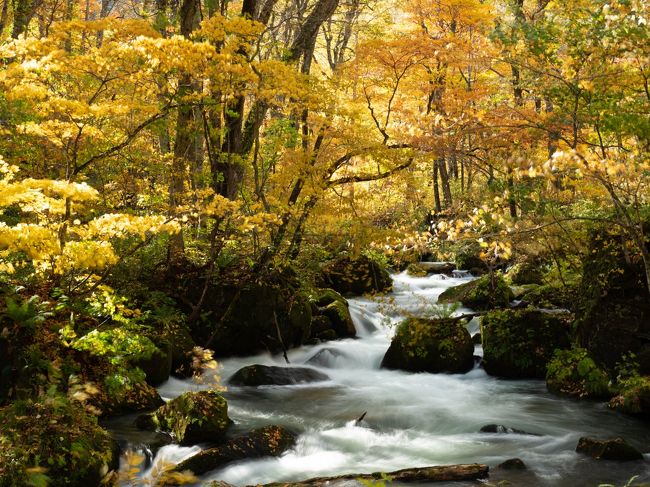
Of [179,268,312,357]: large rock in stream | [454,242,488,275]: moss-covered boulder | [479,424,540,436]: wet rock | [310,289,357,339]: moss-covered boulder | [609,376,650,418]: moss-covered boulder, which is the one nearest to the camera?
[479,424,540,436]: wet rock

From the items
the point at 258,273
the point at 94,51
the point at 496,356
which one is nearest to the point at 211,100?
the point at 94,51

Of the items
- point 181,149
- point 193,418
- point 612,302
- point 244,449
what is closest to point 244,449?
point 244,449

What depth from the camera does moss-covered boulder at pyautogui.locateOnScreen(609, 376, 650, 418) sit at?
25.0 feet

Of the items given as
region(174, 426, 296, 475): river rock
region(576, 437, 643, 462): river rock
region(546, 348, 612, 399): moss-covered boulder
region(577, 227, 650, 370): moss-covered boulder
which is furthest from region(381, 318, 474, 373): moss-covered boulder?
region(174, 426, 296, 475): river rock

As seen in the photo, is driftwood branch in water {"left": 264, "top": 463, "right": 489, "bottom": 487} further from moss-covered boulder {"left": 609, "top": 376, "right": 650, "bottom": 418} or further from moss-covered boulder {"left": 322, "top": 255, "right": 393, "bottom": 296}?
moss-covered boulder {"left": 322, "top": 255, "right": 393, "bottom": 296}

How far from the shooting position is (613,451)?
20.6 feet

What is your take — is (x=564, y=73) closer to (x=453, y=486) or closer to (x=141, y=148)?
(x=453, y=486)

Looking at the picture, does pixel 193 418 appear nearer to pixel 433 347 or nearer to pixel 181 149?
pixel 433 347

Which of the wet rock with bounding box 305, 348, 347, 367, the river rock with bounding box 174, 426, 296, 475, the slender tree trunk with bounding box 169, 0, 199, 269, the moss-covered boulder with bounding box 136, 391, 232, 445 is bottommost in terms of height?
the wet rock with bounding box 305, 348, 347, 367

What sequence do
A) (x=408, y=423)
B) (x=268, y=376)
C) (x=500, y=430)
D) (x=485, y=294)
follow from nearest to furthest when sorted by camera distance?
(x=500, y=430)
(x=408, y=423)
(x=268, y=376)
(x=485, y=294)

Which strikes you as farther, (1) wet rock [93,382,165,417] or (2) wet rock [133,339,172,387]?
(2) wet rock [133,339,172,387]

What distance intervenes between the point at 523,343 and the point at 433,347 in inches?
61.3

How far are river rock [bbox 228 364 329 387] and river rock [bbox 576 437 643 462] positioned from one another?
470cm

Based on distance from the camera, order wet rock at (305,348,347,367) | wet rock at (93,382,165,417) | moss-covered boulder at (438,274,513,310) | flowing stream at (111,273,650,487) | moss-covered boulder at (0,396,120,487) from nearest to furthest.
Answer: moss-covered boulder at (0,396,120,487) → flowing stream at (111,273,650,487) → wet rock at (93,382,165,417) → wet rock at (305,348,347,367) → moss-covered boulder at (438,274,513,310)
